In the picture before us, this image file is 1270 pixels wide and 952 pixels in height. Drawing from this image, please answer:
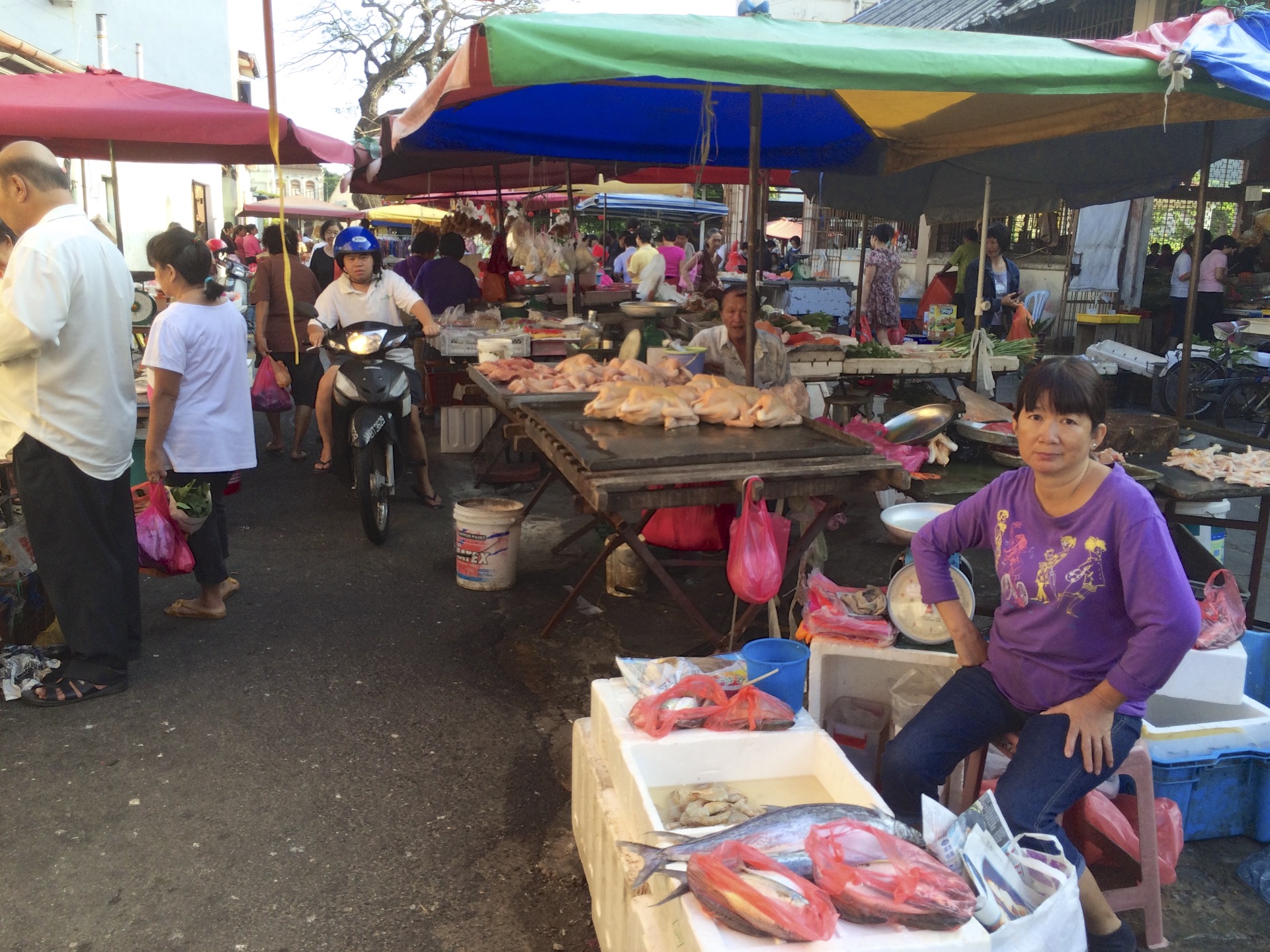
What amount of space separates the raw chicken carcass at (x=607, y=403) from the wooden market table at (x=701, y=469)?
0.21 m

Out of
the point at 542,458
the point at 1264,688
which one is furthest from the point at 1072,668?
the point at 542,458

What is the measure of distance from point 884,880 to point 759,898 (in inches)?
10.8

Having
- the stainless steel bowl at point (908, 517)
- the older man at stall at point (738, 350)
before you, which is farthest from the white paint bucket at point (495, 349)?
the stainless steel bowl at point (908, 517)

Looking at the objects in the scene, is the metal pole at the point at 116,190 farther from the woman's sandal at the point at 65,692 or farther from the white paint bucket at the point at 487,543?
the woman's sandal at the point at 65,692

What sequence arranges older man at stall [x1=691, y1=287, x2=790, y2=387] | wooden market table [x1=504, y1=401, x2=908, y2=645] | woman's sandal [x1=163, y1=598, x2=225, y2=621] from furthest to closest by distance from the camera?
older man at stall [x1=691, y1=287, x2=790, y2=387], woman's sandal [x1=163, y1=598, x2=225, y2=621], wooden market table [x1=504, y1=401, x2=908, y2=645]

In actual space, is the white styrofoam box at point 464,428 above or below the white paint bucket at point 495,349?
below

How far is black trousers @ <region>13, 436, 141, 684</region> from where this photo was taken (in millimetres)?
3824

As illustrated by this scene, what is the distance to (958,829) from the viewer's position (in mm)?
2012

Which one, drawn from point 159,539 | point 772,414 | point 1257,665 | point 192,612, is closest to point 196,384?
point 159,539

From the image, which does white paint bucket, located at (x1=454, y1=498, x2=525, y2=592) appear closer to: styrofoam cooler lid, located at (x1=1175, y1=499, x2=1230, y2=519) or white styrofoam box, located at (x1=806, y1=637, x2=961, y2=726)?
white styrofoam box, located at (x1=806, y1=637, x2=961, y2=726)

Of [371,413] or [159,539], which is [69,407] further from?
[371,413]

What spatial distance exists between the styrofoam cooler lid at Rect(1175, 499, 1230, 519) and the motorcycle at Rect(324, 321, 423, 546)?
448 cm

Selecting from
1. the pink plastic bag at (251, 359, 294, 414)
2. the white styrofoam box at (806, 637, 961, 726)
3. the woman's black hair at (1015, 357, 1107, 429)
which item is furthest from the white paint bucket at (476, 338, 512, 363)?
the woman's black hair at (1015, 357, 1107, 429)

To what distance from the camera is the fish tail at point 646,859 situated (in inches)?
75.1
